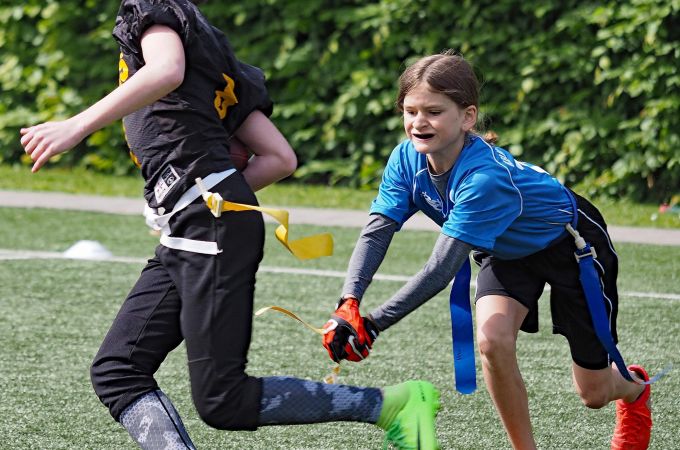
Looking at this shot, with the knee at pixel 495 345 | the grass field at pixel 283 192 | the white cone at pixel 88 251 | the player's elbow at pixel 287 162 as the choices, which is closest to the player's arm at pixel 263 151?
the player's elbow at pixel 287 162

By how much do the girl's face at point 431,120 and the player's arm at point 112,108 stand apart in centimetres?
81

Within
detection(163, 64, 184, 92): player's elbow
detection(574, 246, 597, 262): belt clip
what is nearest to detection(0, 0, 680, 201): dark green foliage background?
detection(574, 246, 597, 262): belt clip

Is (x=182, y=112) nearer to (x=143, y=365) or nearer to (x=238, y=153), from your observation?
(x=238, y=153)

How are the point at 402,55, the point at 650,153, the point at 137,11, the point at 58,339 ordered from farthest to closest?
1. the point at 402,55
2. the point at 650,153
3. the point at 58,339
4. the point at 137,11

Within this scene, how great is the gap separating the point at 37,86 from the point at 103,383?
Result: 10.0m

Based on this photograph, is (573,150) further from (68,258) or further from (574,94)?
(68,258)

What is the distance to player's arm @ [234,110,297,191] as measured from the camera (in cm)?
349

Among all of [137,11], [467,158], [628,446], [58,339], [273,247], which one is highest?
[137,11]

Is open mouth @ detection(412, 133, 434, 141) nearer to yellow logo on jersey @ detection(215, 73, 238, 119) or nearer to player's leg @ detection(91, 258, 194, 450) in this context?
yellow logo on jersey @ detection(215, 73, 238, 119)

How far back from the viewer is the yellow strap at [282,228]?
3.21 metres

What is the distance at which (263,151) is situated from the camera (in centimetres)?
353

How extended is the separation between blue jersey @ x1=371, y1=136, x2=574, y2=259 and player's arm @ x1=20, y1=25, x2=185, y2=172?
95cm

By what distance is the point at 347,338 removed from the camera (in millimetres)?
3408

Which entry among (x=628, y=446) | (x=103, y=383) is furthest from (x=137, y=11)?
(x=628, y=446)
